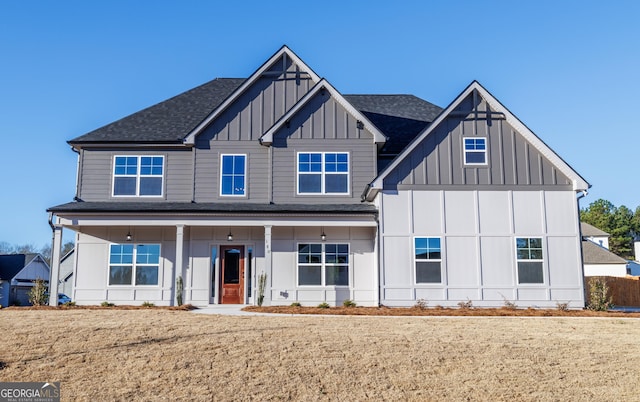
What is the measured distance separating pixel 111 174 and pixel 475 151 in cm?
1253

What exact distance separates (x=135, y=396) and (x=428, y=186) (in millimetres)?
12136

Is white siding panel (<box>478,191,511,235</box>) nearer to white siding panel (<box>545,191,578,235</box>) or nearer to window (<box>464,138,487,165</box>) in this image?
window (<box>464,138,487,165</box>)

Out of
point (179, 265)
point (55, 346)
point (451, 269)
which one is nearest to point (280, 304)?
point (179, 265)

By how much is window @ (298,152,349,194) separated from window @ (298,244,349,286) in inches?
78.0

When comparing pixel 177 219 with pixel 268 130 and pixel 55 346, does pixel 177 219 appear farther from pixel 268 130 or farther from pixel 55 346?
pixel 55 346

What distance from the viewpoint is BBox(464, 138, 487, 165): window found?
18.5m

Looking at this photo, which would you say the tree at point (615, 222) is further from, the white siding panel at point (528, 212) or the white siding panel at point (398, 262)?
the white siding panel at point (398, 262)

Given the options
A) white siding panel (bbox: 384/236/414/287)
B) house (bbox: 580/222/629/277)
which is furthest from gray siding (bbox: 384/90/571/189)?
house (bbox: 580/222/629/277)

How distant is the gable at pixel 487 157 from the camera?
18203 millimetres

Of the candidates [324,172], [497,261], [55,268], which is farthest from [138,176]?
[497,261]

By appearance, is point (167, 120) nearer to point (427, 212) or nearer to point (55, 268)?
point (55, 268)

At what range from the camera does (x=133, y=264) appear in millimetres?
19344

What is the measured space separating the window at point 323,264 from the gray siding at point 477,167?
2.98 metres

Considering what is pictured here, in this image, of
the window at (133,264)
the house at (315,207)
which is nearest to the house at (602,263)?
the house at (315,207)
